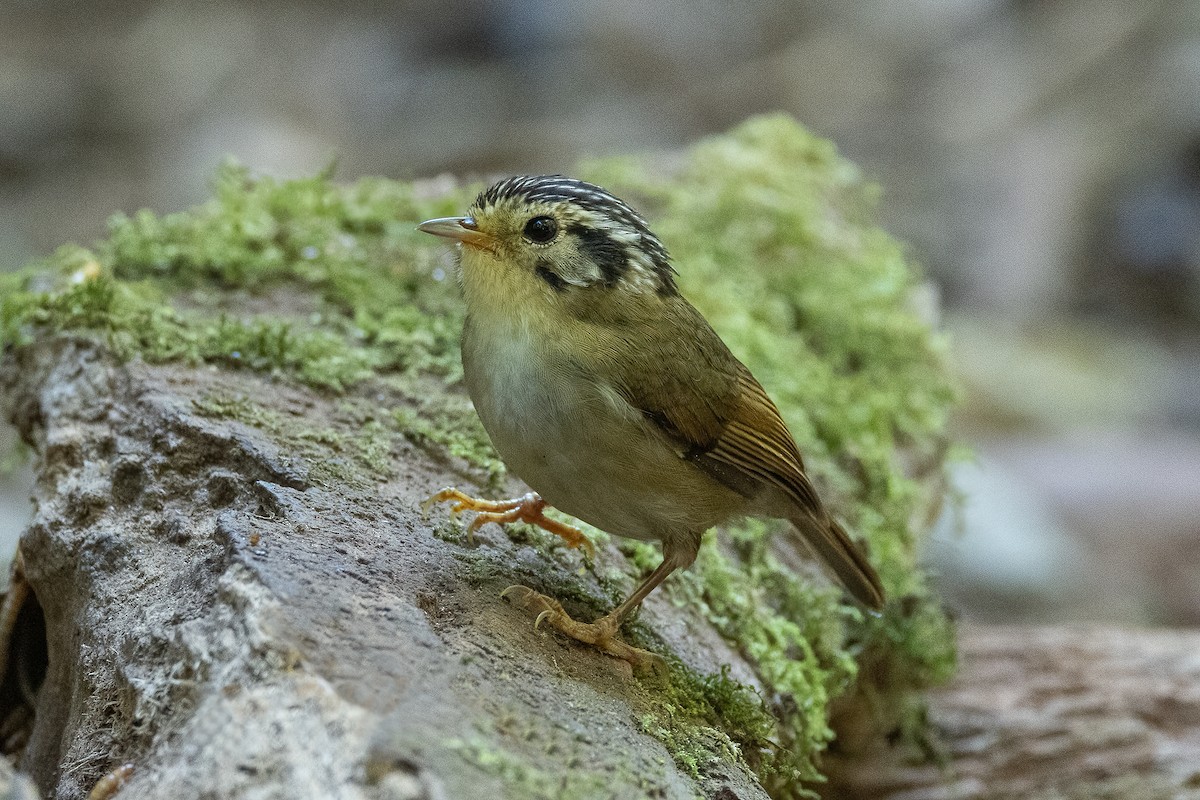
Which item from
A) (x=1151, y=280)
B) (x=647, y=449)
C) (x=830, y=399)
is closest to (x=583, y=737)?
(x=647, y=449)

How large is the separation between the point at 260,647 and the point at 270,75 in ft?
40.4

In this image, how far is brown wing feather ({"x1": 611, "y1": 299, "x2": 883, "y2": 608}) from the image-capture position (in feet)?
10.5

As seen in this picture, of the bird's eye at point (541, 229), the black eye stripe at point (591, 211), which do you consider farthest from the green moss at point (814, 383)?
the bird's eye at point (541, 229)

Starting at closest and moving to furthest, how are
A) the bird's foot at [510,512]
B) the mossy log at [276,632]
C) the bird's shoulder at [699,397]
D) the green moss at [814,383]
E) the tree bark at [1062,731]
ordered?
the mossy log at [276,632], the bird's shoulder at [699,397], the bird's foot at [510,512], the green moss at [814,383], the tree bark at [1062,731]

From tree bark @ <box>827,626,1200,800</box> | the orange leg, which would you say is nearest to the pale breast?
the orange leg

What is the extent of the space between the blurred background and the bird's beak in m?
8.13

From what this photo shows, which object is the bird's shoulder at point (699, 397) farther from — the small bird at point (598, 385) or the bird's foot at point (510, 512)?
the bird's foot at point (510, 512)

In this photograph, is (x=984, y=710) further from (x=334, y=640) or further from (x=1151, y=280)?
(x=1151, y=280)

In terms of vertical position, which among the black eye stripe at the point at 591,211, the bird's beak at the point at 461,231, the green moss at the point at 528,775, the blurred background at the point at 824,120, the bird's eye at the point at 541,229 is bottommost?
the green moss at the point at 528,775

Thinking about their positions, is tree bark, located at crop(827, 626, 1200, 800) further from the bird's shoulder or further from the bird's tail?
the bird's shoulder

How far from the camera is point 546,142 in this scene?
42.2ft

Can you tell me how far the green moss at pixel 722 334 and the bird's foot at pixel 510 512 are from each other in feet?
0.81

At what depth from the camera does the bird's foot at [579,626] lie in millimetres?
3031

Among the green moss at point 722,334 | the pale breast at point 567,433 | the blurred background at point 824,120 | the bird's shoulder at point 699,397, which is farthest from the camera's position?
the blurred background at point 824,120
